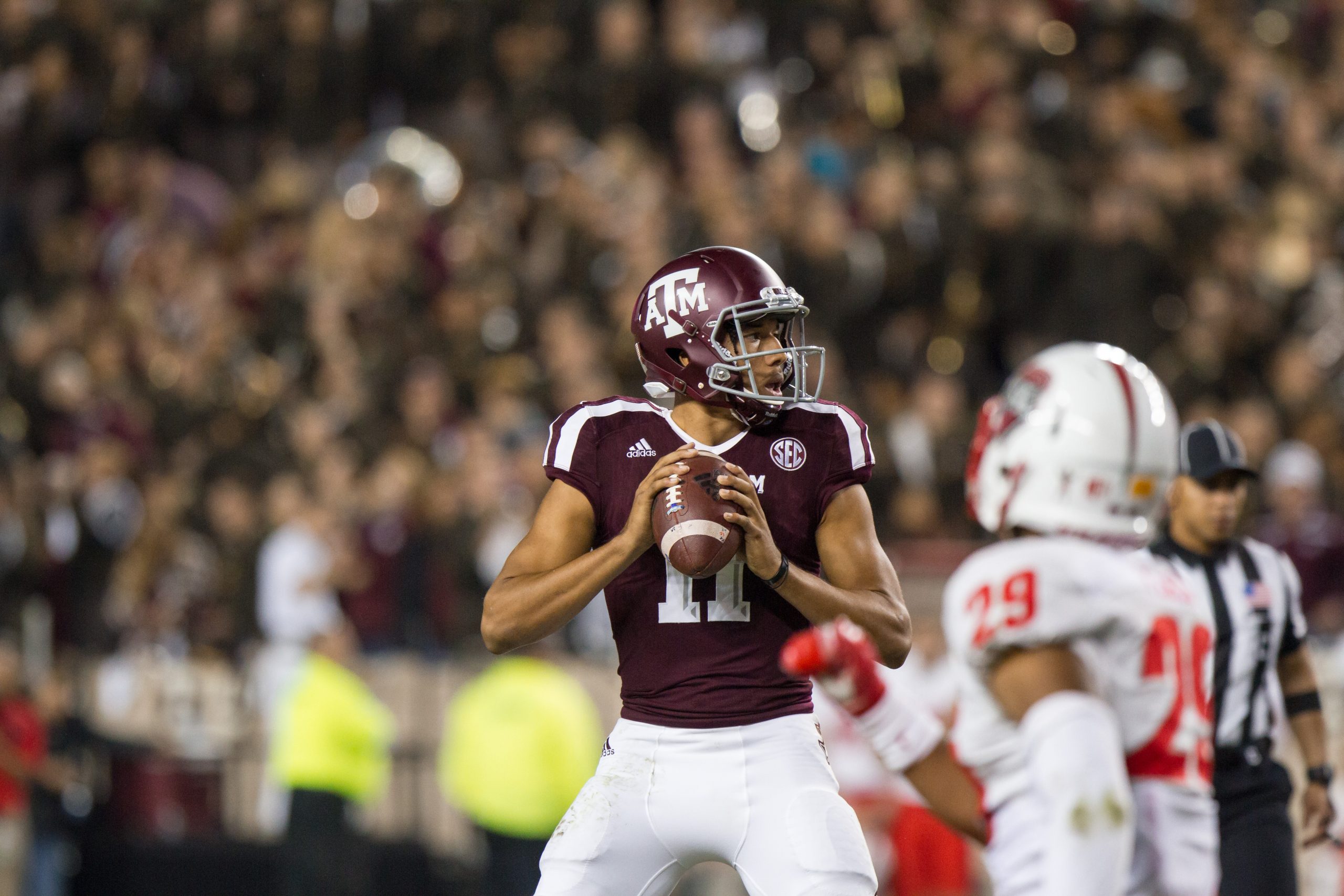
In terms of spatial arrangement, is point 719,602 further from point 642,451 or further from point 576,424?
point 576,424

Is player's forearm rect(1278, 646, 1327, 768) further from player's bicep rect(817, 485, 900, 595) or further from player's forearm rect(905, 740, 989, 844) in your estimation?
player's forearm rect(905, 740, 989, 844)

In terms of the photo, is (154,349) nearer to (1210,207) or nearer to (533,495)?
(533,495)

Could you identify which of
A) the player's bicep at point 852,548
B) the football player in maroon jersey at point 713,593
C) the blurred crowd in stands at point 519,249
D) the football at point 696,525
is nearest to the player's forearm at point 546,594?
the football player in maroon jersey at point 713,593

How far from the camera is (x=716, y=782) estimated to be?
13.3 ft

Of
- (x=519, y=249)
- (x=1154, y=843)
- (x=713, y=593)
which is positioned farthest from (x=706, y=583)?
(x=519, y=249)

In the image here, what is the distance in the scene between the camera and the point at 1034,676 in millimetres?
3244

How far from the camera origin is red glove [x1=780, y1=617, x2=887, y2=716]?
3256mm

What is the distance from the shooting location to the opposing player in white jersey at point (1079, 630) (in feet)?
10.7

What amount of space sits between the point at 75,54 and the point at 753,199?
5.86 m

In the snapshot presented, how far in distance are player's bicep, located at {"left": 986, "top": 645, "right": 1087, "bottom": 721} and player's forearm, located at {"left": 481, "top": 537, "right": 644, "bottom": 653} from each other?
988 millimetres

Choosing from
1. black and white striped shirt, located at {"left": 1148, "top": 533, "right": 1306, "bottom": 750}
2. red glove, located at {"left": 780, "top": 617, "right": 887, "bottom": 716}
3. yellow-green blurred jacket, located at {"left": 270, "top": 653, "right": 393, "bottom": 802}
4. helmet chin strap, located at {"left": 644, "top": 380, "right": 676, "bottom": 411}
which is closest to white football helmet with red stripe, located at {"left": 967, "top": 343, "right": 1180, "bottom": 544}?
red glove, located at {"left": 780, "top": 617, "right": 887, "bottom": 716}

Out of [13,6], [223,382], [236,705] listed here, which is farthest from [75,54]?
[236,705]

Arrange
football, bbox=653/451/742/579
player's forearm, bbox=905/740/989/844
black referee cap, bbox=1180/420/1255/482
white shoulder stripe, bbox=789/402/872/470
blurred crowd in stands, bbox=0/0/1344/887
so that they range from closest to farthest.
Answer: player's forearm, bbox=905/740/989/844 < football, bbox=653/451/742/579 < white shoulder stripe, bbox=789/402/872/470 < black referee cap, bbox=1180/420/1255/482 < blurred crowd in stands, bbox=0/0/1344/887

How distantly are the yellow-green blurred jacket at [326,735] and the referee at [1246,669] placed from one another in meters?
4.99
